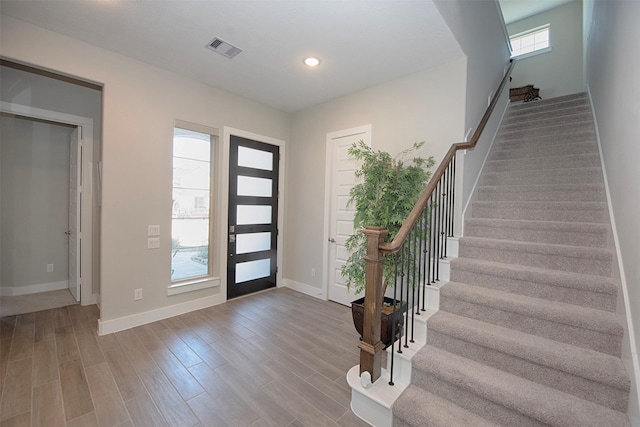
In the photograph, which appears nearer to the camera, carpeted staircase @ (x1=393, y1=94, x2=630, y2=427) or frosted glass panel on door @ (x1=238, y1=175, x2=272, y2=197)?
carpeted staircase @ (x1=393, y1=94, x2=630, y2=427)

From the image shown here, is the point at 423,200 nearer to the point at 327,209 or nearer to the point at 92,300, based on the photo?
the point at 327,209

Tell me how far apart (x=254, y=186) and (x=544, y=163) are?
3863 mm

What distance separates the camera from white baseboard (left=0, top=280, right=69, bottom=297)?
12.3ft

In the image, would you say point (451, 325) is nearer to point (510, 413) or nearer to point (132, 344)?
point (510, 413)

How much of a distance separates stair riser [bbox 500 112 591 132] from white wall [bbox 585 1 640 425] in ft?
3.89

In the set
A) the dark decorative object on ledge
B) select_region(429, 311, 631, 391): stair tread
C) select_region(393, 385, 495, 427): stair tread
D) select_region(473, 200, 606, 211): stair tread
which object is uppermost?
the dark decorative object on ledge

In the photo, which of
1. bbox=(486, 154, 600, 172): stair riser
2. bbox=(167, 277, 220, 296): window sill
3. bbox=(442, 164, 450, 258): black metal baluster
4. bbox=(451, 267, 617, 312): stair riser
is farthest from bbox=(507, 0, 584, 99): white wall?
bbox=(167, 277, 220, 296): window sill

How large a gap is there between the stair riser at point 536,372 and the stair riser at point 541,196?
1.85m

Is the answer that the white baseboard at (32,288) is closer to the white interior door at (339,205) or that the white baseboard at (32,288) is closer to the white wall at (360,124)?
the white wall at (360,124)

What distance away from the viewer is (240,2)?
2131mm

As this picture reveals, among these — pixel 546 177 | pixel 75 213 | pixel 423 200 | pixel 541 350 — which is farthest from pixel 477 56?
pixel 75 213

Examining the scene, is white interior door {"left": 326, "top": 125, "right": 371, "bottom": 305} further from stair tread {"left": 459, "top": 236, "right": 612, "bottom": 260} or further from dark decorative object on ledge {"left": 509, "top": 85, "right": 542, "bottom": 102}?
dark decorative object on ledge {"left": 509, "top": 85, "right": 542, "bottom": 102}

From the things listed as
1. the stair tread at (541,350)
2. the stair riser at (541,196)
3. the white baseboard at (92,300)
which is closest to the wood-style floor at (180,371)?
the white baseboard at (92,300)

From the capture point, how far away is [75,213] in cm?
380
